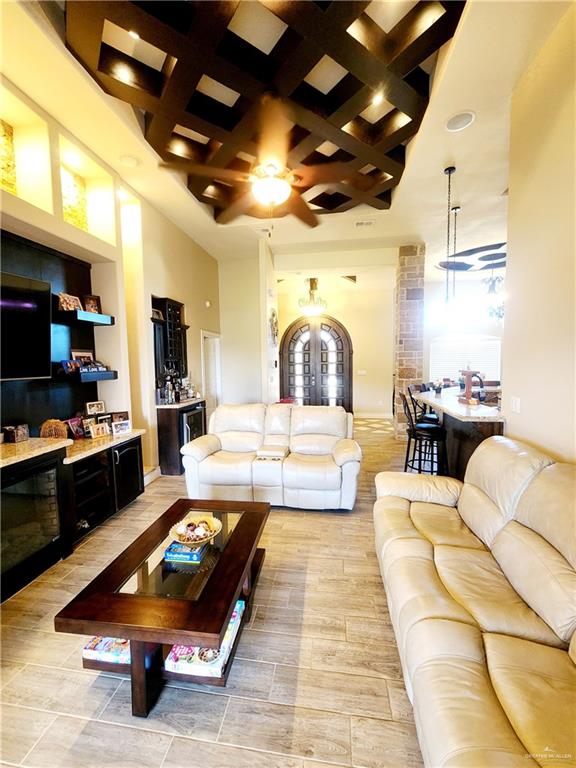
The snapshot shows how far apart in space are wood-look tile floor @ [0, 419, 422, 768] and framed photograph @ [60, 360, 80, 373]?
1724 millimetres

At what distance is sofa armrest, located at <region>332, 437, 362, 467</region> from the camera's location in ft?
9.83

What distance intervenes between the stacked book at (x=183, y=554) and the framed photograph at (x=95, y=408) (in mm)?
2170

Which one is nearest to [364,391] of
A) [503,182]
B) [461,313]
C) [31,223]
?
[461,313]

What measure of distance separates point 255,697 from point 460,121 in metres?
4.21

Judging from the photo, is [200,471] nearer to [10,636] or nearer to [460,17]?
[10,636]

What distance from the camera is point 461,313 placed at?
835 centimetres

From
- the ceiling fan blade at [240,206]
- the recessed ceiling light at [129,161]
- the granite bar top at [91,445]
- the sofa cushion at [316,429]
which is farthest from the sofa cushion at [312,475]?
the recessed ceiling light at [129,161]

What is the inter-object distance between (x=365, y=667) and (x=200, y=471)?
2.14 meters

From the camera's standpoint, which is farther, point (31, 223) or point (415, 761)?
point (31, 223)

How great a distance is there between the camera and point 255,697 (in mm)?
1430

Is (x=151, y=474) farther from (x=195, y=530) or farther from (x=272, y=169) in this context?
(x=272, y=169)

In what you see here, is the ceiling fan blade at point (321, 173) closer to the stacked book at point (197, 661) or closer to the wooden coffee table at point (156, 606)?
the wooden coffee table at point (156, 606)

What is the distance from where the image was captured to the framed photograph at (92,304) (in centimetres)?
335

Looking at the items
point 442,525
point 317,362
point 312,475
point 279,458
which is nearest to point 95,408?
point 279,458
